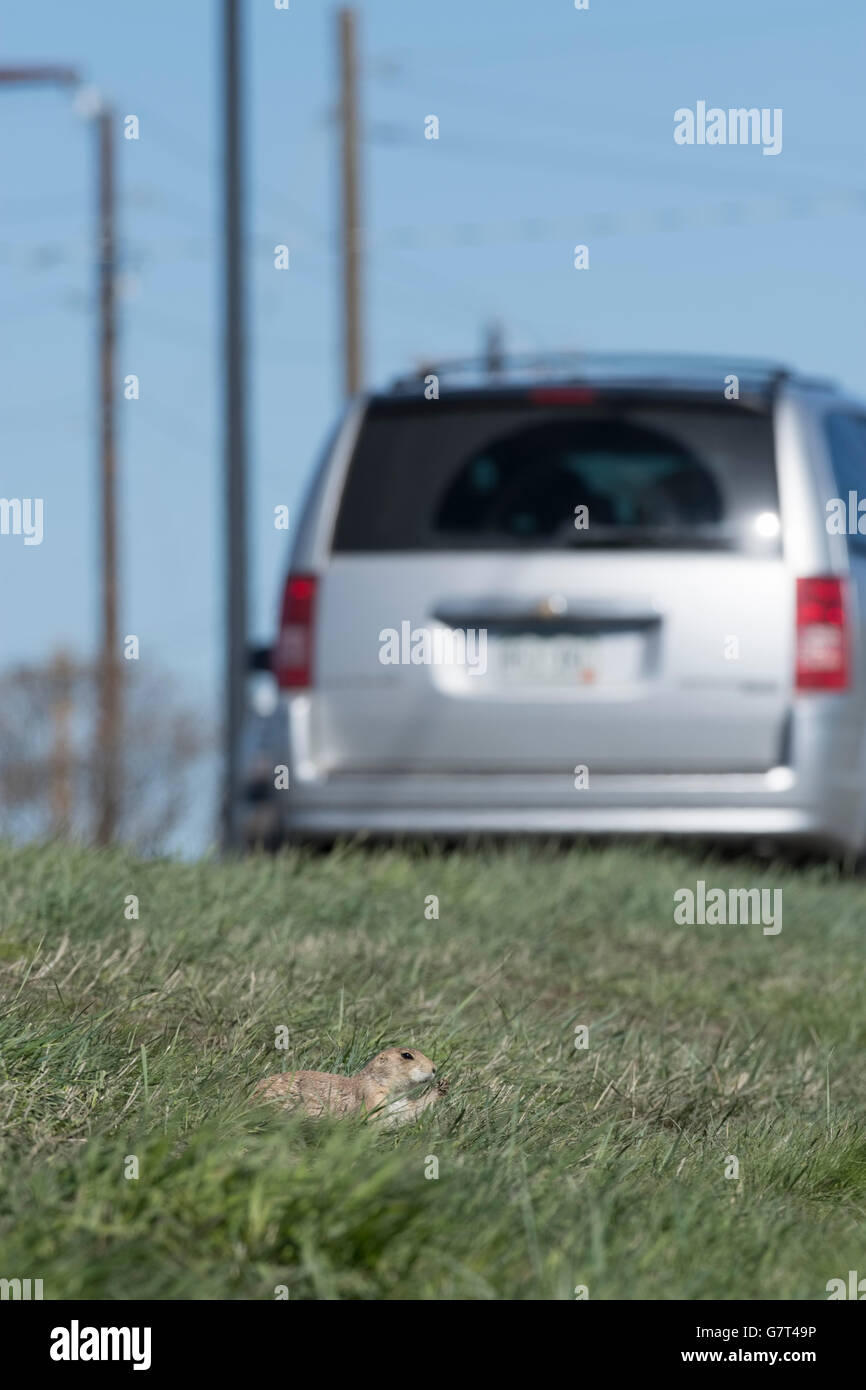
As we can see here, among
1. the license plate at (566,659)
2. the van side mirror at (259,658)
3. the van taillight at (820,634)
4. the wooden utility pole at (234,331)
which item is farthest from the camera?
the wooden utility pole at (234,331)

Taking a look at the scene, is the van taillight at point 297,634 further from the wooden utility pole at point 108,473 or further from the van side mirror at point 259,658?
the wooden utility pole at point 108,473

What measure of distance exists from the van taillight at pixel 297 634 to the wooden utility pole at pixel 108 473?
613 inches

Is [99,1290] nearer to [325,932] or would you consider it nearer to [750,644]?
[325,932]

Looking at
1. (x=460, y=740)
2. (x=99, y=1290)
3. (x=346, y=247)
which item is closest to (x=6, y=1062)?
(x=99, y=1290)

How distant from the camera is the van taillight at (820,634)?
6824mm

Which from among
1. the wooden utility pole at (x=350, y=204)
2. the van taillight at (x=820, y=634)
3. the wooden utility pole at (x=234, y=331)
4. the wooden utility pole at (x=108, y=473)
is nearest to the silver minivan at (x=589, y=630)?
the van taillight at (x=820, y=634)

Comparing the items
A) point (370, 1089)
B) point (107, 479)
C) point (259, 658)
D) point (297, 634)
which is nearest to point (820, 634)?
point (297, 634)

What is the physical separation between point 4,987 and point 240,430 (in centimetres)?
920

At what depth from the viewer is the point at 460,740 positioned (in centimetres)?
699

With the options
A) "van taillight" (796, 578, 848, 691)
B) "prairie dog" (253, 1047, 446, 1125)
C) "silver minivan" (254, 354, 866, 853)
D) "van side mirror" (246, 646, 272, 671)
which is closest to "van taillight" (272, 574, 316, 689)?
"silver minivan" (254, 354, 866, 853)

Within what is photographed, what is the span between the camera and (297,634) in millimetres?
7086

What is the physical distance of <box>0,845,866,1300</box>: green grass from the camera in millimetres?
2520

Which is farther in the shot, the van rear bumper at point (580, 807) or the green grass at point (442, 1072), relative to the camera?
the van rear bumper at point (580, 807)

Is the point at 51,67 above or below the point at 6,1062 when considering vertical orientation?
above
